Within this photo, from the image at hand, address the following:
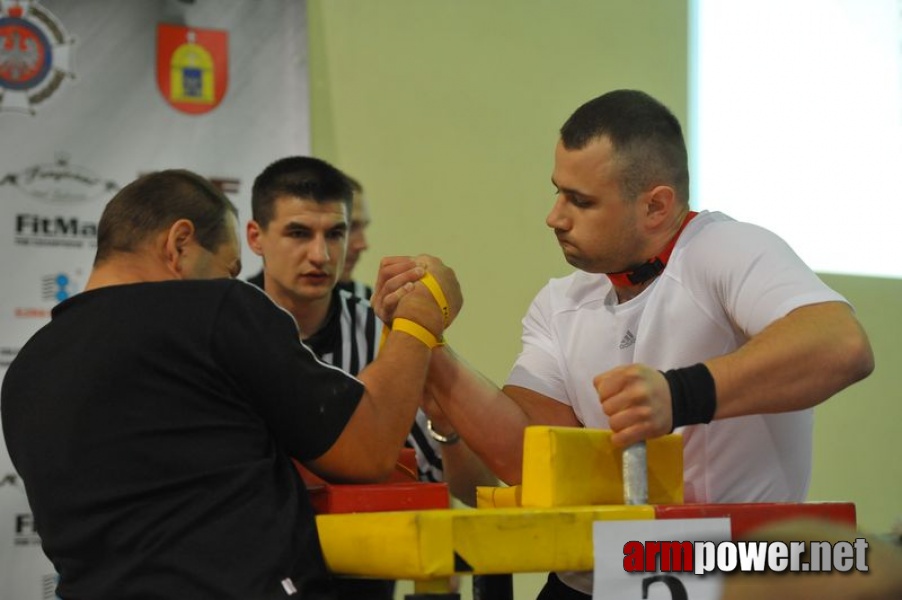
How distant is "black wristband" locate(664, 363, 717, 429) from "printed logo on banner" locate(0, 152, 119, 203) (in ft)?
6.99

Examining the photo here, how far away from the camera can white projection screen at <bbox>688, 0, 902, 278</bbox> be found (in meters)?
4.21

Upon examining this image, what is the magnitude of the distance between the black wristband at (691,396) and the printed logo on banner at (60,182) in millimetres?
2130

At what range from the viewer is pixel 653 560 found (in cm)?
136

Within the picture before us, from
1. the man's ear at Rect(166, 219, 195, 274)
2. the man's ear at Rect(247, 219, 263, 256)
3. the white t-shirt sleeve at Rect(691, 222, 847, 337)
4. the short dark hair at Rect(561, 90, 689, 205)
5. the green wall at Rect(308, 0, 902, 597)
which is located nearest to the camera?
the white t-shirt sleeve at Rect(691, 222, 847, 337)

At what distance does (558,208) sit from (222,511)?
0.83 m

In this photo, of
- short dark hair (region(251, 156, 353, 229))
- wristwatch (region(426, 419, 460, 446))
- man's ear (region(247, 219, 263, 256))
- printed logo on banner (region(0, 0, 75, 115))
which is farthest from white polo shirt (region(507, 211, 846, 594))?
printed logo on banner (region(0, 0, 75, 115))

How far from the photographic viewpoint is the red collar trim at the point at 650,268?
1975 mm

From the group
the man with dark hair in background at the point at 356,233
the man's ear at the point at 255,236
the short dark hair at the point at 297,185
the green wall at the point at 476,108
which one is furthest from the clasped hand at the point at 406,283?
the green wall at the point at 476,108

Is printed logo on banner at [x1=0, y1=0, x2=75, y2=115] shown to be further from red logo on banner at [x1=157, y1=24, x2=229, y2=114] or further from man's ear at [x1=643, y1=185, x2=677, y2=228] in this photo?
man's ear at [x1=643, y1=185, x2=677, y2=228]

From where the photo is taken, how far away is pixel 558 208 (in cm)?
199

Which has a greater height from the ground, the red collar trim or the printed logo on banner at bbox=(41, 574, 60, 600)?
the red collar trim

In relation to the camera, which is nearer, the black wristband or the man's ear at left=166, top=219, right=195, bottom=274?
the black wristband

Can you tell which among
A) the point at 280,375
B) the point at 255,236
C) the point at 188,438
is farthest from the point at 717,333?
the point at 255,236

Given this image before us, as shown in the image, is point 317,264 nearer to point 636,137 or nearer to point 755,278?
point 636,137
